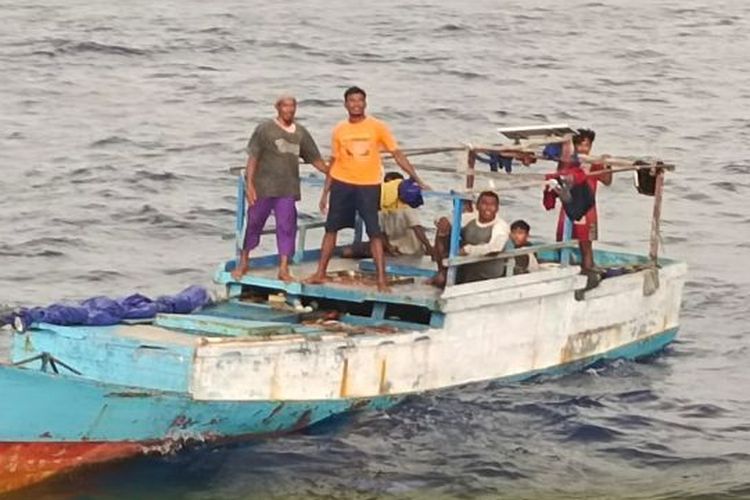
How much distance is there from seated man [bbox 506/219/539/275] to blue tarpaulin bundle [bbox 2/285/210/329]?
292 cm

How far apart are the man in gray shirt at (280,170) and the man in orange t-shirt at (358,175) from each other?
225 mm

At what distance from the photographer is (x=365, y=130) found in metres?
16.3

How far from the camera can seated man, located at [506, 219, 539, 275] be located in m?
17.1

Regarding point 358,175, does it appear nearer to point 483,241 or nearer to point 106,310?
point 483,241

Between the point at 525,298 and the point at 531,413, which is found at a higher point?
the point at 525,298

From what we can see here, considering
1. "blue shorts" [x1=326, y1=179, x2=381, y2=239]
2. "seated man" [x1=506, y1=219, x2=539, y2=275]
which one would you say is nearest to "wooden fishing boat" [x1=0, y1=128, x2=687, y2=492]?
"seated man" [x1=506, y1=219, x2=539, y2=275]

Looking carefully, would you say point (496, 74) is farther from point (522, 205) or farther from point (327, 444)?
point (327, 444)

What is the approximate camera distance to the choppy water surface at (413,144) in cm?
1559

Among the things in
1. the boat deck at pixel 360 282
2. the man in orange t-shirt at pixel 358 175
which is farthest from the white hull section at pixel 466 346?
the man in orange t-shirt at pixel 358 175

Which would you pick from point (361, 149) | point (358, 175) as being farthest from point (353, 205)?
point (361, 149)

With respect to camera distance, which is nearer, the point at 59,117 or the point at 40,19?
the point at 59,117

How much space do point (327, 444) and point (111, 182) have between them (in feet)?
46.6

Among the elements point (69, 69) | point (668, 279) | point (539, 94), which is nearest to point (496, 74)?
point (539, 94)

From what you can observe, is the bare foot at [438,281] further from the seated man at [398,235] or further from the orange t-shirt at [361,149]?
the seated man at [398,235]
